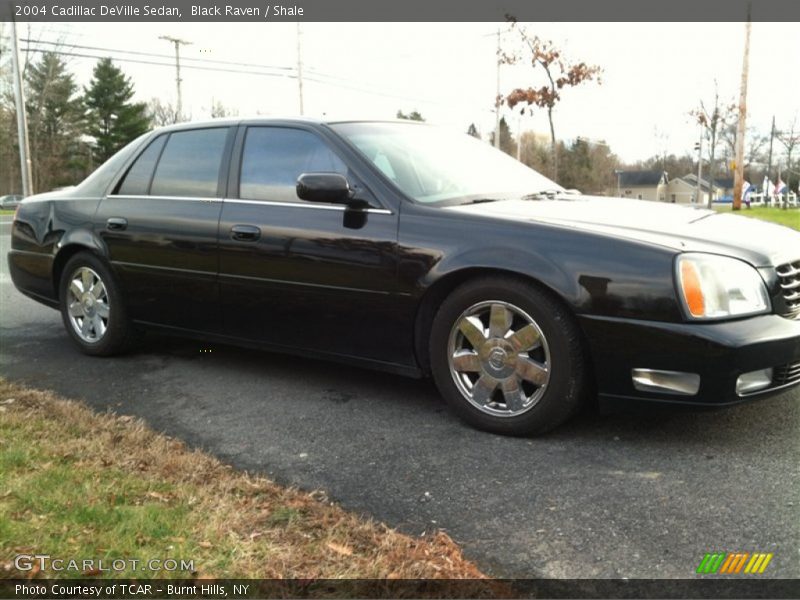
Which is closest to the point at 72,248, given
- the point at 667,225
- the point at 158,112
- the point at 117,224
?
the point at 117,224

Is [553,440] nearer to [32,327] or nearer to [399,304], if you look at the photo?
[399,304]

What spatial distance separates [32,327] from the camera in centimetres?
614

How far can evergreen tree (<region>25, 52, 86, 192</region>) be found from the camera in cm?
4656

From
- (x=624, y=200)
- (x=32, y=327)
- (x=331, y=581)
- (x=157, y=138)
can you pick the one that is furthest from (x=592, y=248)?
(x=32, y=327)

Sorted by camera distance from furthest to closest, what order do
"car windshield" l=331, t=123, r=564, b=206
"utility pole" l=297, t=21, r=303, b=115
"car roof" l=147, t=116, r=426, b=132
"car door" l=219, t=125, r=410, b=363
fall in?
"utility pole" l=297, t=21, r=303, b=115
"car roof" l=147, t=116, r=426, b=132
"car windshield" l=331, t=123, r=564, b=206
"car door" l=219, t=125, r=410, b=363

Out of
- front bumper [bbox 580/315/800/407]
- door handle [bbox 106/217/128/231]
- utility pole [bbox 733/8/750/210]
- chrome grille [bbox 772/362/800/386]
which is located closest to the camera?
front bumper [bbox 580/315/800/407]

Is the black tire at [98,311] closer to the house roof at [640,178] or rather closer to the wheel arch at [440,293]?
the wheel arch at [440,293]

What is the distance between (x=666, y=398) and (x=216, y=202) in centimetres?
276

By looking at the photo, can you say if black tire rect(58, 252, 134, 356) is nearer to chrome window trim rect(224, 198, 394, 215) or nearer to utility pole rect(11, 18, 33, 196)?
chrome window trim rect(224, 198, 394, 215)

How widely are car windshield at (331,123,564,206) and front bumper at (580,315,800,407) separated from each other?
115 centimetres

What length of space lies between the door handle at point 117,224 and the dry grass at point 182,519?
1.83 metres

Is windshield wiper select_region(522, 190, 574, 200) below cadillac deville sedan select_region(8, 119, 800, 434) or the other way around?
the other way around

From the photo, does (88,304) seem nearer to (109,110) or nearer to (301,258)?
(301,258)

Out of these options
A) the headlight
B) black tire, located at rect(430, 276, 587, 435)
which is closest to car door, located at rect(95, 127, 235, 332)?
black tire, located at rect(430, 276, 587, 435)
